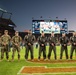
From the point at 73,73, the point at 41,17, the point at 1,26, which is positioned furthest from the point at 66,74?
the point at 41,17

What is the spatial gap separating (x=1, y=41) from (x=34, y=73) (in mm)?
7180

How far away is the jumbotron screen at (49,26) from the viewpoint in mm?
71188

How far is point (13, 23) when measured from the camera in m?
79.7

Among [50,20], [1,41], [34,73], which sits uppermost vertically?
[50,20]

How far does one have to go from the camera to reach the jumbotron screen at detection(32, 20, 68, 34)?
71188 millimetres

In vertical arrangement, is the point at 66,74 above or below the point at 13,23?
below

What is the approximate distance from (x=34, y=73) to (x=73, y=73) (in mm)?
1923

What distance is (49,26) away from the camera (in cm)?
7200

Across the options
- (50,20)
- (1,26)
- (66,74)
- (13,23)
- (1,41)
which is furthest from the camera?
(13,23)

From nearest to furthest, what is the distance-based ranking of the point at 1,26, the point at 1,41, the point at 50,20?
the point at 1,41 → the point at 1,26 → the point at 50,20

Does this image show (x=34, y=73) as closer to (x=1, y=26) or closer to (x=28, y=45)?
(x=28, y=45)

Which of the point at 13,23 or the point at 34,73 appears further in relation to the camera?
the point at 13,23

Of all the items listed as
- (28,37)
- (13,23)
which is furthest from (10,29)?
(28,37)

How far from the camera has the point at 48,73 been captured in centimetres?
1306
